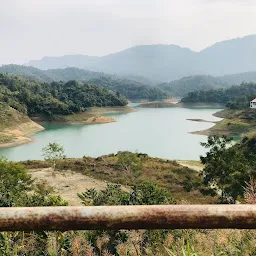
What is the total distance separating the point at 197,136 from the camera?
2371 inches

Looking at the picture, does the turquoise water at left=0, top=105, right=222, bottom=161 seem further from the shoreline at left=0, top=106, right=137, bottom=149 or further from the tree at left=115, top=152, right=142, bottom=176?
the tree at left=115, top=152, right=142, bottom=176

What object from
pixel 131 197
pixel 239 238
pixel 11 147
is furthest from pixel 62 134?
pixel 239 238

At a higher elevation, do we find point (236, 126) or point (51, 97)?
point (51, 97)

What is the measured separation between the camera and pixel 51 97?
279 ft

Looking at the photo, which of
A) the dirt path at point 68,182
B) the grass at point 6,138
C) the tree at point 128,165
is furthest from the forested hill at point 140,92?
the dirt path at point 68,182

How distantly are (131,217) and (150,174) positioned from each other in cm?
2858

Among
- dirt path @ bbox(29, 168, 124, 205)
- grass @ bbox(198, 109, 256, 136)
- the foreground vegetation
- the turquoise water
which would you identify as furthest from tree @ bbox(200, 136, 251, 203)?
grass @ bbox(198, 109, 256, 136)

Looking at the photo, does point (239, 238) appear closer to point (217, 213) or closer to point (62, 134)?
point (217, 213)

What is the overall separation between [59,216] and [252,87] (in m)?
127

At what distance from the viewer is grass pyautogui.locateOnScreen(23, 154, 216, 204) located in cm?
2430

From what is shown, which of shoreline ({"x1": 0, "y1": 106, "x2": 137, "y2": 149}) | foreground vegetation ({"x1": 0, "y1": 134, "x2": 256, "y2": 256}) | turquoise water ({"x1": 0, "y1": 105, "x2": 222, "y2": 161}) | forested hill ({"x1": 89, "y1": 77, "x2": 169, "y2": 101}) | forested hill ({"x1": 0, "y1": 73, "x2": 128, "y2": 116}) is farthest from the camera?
forested hill ({"x1": 89, "y1": 77, "x2": 169, "y2": 101})

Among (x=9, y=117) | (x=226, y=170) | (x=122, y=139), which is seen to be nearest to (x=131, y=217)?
(x=226, y=170)

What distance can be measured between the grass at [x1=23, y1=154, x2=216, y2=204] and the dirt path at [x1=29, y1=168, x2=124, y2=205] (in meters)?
1.38

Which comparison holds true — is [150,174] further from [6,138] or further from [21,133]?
[21,133]
